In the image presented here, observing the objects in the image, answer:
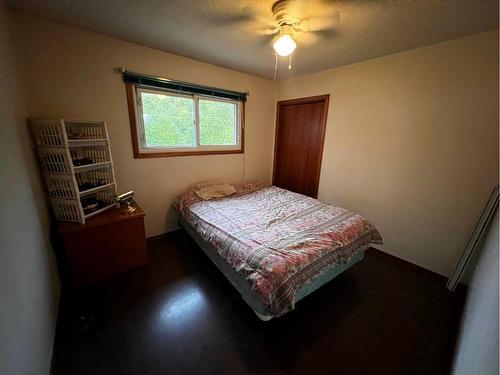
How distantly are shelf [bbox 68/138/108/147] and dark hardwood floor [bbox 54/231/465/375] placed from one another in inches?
49.9

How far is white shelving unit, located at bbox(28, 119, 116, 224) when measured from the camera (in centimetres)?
153

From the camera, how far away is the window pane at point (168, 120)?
7.55 feet

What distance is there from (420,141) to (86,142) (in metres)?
3.23

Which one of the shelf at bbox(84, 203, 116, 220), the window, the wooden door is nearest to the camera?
the shelf at bbox(84, 203, 116, 220)

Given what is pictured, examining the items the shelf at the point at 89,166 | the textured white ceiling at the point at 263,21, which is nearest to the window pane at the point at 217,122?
the textured white ceiling at the point at 263,21

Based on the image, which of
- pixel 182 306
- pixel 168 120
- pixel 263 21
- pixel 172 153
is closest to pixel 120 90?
pixel 168 120

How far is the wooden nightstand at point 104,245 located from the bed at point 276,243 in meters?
0.57

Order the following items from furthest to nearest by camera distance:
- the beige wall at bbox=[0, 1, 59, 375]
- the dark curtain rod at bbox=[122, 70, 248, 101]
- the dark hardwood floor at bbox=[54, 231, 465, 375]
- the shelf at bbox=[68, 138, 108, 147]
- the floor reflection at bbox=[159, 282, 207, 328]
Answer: the dark curtain rod at bbox=[122, 70, 248, 101], the shelf at bbox=[68, 138, 108, 147], the floor reflection at bbox=[159, 282, 207, 328], the dark hardwood floor at bbox=[54, 231, 465, 375], the beige wall at bbox=[0, 1, 59, 375]

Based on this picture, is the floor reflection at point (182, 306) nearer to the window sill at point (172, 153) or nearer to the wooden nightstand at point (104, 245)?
the wooden nightstand at point (104, 245)

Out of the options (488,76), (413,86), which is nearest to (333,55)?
(413,86)

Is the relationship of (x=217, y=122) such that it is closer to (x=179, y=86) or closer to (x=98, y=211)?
(x=179, y=86)

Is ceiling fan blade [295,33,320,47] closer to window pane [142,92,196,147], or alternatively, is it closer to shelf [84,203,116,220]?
window pane [142,92,196,147]

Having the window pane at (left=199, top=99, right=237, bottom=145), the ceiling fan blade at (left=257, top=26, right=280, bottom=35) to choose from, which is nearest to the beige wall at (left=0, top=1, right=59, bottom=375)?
the window pane at (left=199, top=99, right=237, bottom=145)

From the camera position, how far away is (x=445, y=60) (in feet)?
5.82
